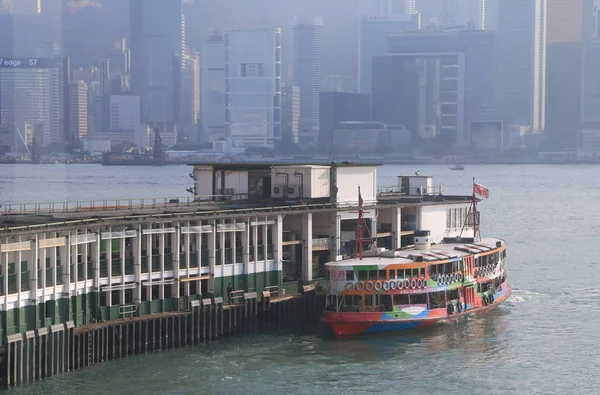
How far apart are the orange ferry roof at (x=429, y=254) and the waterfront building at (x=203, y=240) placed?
1.86m

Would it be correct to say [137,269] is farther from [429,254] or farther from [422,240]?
[422,240]

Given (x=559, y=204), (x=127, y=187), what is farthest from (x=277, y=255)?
(x=127, y=187)

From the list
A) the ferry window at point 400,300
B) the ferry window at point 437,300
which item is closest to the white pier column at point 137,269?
the ferry window at point 400,300

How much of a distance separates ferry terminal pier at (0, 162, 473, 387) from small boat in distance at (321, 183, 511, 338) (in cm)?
191

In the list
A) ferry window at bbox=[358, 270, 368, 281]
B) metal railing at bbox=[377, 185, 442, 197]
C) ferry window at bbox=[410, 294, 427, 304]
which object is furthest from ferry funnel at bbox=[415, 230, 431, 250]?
metal railing at bbox=[377, 185, 442, 197]

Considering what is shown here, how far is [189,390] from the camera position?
106ft

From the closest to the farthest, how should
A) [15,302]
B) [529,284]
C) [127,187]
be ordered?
[15,302] → [529,284] → [127,187]

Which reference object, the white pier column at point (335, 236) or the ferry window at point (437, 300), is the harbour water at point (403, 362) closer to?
the ferry window at point (437, 300)

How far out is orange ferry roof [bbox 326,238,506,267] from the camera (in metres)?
39.3

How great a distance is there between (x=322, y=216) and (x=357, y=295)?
17.4 ft

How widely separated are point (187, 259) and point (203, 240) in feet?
5.15

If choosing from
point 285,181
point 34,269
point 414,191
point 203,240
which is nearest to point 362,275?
point 203,240

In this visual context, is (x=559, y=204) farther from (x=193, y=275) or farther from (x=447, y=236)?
(x=193, y=275)

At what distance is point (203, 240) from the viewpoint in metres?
37.8
